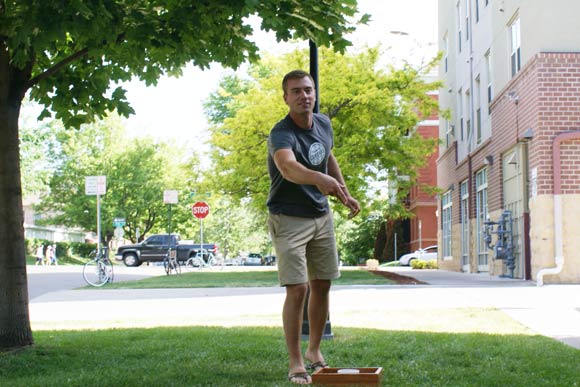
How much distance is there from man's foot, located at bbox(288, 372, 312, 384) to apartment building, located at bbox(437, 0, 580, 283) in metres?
12.9

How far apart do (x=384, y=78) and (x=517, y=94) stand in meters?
6.87

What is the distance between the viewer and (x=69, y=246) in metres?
63.9

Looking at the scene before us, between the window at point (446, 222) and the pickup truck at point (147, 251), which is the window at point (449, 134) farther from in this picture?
the pickup truck at point (147, 251)

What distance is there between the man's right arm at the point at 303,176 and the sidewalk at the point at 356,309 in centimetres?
331

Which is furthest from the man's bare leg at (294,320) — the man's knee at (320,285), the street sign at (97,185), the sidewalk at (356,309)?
the street sign at (97,185)

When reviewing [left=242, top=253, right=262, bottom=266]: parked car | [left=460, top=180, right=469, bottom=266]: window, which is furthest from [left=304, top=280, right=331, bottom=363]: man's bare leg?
[left=242, top=253, right=262, bottom=266]: parked car

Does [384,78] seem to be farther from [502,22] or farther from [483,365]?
[483,365]

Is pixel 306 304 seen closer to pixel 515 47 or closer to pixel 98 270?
pixel 98 270

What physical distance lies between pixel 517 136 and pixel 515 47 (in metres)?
2.47

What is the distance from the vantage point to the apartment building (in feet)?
58.6

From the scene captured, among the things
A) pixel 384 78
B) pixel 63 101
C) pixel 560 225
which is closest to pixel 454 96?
pixel 384 78

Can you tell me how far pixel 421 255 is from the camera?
44.8m

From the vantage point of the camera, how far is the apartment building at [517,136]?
17.9m

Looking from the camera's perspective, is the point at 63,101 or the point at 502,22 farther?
the point at 502,22
